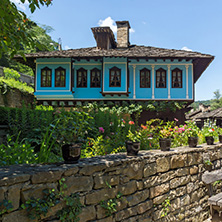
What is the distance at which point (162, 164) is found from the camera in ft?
13.9

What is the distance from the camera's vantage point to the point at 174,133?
618cm

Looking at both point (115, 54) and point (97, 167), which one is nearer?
point (97, 167)

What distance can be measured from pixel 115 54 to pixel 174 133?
9.16m

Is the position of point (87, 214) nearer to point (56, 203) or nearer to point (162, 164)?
point (56, 203)

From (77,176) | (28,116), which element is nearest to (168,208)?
(77,176)

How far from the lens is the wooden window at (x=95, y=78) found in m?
15.0

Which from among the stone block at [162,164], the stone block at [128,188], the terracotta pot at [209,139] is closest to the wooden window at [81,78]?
the terracotta pot at [209,139]

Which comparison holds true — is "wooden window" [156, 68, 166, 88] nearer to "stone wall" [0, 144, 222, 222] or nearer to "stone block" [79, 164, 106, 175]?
"stone wall" [0, 144, 222, 222]

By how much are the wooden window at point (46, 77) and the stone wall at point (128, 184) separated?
11.7 m

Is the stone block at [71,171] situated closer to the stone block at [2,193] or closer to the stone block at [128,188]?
the stone block at [2,193]

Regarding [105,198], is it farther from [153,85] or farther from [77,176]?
[153,85]

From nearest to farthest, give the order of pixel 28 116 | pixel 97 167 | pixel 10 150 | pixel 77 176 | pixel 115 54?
pixel 77 176 → pixel 97 167 → pixel 10 150 → pixel 28 116 → pixel 115 54

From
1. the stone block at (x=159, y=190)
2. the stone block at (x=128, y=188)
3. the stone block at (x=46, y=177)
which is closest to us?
the stone block at (x=46, y=177)

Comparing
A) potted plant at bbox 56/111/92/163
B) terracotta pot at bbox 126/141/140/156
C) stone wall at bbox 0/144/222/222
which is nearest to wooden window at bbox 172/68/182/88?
stone wall at bbox 0/144/222/222
